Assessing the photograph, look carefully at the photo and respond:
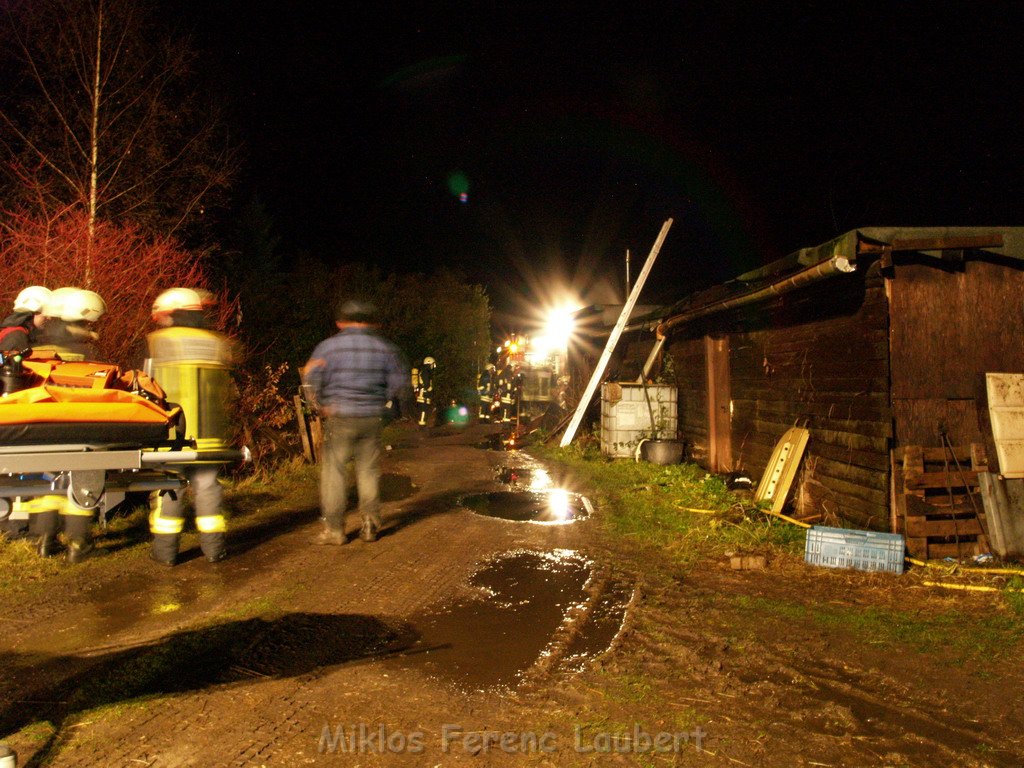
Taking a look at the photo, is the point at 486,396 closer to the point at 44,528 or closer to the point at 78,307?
the point at 44,528

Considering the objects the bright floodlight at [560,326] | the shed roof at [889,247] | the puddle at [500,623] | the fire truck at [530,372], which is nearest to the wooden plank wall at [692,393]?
the shed roof at [889,247]

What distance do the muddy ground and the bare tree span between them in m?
6.56

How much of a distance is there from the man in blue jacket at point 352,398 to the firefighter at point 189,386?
94 centimetres

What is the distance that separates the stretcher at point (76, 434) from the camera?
3391 millimetres

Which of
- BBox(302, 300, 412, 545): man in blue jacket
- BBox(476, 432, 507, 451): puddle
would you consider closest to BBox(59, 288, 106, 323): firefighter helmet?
BBox(302, 300, 412, 545): man in blue jacket

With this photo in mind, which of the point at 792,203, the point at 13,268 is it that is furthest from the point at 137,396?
the point at 792,203

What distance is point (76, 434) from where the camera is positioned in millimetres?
3545

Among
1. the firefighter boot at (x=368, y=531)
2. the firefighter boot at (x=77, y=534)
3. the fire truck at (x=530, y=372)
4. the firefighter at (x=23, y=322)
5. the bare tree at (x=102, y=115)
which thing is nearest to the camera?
the firefighter at (x=23, y=322)

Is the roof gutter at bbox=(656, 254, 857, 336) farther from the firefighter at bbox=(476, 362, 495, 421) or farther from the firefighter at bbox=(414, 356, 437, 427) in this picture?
the firefighter at bbox=(476, 362, 495, 421)

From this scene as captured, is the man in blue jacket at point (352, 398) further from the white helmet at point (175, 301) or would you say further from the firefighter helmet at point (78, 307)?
the firefighter helmet at point (78, 307)

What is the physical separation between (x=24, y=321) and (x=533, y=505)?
5667 millimetres

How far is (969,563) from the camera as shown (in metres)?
6.01

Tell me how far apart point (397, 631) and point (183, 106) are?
Result: 32.6 feet

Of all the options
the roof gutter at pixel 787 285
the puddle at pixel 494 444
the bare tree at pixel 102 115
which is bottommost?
the puddle at pixel 494 444
